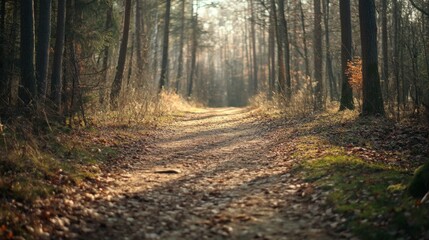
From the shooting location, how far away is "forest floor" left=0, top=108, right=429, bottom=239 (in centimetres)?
485

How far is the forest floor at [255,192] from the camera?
485cm

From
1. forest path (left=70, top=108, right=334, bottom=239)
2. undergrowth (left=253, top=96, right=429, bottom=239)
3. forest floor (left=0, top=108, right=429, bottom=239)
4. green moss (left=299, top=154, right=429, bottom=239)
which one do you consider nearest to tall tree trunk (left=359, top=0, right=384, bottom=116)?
undergrowth (left=253, top=96, right=429, bottom=239)

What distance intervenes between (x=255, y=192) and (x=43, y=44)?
727cm

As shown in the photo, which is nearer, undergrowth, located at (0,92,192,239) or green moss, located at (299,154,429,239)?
green moss, located at (299,154,429,239)

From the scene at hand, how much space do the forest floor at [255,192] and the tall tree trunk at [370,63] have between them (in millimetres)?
1809

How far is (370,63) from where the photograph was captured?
12711 millimetres

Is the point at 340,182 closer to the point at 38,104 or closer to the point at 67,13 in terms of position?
the point at 38,104

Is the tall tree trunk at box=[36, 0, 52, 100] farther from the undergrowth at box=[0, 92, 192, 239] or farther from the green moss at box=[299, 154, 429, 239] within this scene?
the green moss at box=[299, 154, 429, 239]

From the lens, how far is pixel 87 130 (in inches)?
438

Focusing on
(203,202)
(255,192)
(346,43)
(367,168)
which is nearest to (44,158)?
(203,202)

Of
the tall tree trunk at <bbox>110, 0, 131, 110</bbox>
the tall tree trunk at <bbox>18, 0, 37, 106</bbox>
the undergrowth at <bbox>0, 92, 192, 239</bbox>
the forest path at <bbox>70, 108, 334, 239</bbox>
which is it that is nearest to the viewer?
the forest path at <bbox>70, 108, 334, 239</bbox>

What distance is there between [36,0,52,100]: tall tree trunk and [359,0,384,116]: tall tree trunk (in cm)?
975

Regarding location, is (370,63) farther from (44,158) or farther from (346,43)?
(44,158)

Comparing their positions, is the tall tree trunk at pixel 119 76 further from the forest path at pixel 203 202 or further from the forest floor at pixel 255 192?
the forest path at pixel 203 202
